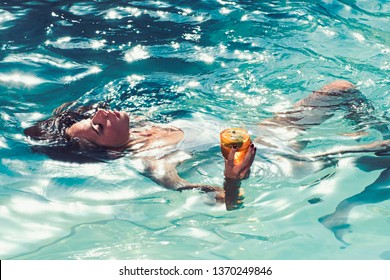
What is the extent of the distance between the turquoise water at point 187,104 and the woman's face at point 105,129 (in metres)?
0.17

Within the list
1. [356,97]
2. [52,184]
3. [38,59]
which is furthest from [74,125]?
[356,97]

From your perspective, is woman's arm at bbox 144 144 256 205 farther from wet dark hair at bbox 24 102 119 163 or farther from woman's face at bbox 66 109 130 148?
wet dark hair at bbox 24 102 119 163

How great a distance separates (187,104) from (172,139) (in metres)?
0.77

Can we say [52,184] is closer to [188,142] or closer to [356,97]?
[188,142]

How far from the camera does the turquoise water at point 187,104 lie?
3.54 meters

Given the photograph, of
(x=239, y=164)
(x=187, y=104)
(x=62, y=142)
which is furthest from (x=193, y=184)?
(x=187, y=104)

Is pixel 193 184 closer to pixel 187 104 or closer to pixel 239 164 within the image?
pixel 239 164

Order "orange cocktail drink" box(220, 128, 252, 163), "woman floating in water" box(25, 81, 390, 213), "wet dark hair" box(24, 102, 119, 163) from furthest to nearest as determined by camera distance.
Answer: "wet dark hair" box(24, 102, 119, 163) < "woman floating in water" box(25, 81, 390, 213) < "orange cocktail drink" box(220, 128, 252, 163)

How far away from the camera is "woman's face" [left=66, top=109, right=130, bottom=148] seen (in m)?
4.15

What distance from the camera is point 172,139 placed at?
14.8 ft

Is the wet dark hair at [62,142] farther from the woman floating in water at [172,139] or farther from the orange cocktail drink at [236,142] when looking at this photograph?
the orange cocktail drink at [236,142]

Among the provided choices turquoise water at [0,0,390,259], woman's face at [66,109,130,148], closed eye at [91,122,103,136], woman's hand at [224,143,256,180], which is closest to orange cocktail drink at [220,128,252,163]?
woman's hand at [224,143,256,180]

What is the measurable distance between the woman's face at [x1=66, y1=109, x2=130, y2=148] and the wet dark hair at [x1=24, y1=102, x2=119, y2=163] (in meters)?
0.06

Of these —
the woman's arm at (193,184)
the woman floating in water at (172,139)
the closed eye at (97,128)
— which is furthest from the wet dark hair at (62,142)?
the woman's arm at (193,184)
